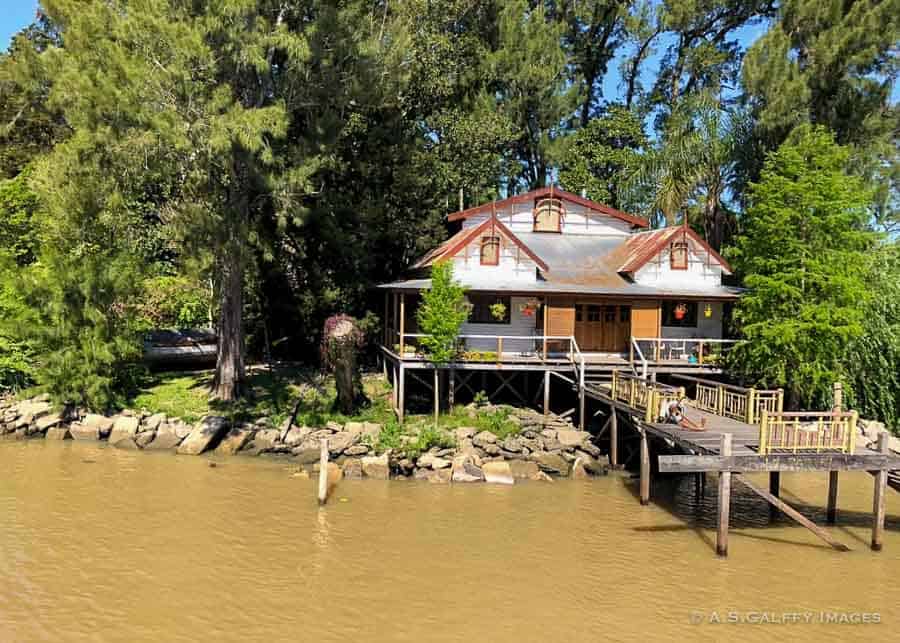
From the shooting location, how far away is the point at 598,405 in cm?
2519

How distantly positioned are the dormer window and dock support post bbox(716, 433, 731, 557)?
17.4 meters

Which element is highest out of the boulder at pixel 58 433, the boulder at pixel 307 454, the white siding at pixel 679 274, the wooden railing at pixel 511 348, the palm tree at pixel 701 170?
the palm tree at pixel 701 170

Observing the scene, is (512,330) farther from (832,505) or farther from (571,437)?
(832,505)

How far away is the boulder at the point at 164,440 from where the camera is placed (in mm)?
22484

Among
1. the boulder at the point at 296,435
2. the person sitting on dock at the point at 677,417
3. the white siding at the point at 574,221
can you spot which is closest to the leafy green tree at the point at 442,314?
the boulder at the point at 296,435

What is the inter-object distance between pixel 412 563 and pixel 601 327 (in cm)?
1474

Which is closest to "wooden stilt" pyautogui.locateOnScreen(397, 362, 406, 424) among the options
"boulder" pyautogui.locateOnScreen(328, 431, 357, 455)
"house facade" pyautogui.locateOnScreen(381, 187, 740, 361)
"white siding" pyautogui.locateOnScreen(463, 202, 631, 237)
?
"house facade" pyautogui.locateOnScreen(381, 187, 740, 361)

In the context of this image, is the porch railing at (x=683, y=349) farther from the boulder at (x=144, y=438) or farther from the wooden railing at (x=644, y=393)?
the boulder at (x=144, y=438)

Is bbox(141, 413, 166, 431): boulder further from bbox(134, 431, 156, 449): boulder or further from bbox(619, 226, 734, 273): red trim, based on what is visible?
bbox(619, 226, 734, 273): red trim

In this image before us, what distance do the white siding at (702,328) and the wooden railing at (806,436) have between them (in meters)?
11.1

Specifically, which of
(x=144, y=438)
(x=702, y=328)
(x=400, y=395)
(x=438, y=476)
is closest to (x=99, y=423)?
(x=144, y=438)

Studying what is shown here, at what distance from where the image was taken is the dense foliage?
69.4 ft

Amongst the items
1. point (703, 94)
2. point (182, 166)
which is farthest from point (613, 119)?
point (182, 166)

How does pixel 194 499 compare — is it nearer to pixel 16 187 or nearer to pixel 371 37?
pixel 371 37
